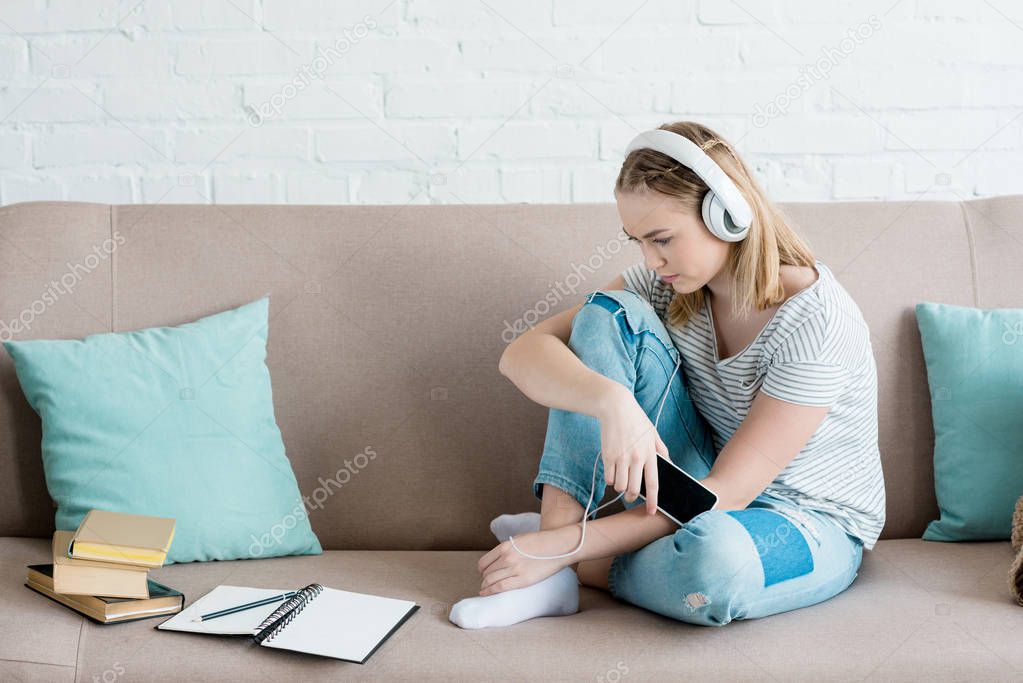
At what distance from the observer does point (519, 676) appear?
109cm

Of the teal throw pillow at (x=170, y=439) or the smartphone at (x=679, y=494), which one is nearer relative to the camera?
the smartphone at (x=679, y=494)

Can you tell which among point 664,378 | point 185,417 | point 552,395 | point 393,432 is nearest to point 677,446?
point 664,378

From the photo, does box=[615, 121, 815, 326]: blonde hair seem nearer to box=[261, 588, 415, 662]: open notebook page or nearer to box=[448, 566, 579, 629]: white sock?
box=[448, 566, 579, 629]: white sock

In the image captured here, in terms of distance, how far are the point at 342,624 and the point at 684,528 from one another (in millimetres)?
447

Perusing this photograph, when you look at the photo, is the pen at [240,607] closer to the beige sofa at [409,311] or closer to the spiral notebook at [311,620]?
the spiral notebook at [311,620]

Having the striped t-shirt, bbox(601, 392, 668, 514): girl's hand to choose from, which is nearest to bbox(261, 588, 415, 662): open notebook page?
bbox(601, 392, 668, 514): girl's hand

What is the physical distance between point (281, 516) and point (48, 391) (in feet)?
1.31

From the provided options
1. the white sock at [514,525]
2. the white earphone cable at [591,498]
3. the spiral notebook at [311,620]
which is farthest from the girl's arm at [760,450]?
the spiral notebook at [311,620]

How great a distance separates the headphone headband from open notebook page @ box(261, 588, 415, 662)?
2.23 feet

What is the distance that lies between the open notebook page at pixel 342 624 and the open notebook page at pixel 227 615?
5 centimetres

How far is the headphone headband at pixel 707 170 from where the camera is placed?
127 cm

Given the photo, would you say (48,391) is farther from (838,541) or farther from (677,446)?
(838,541)

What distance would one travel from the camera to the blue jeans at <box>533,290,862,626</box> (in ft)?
3.80

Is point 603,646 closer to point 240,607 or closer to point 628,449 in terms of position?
point 628,449
